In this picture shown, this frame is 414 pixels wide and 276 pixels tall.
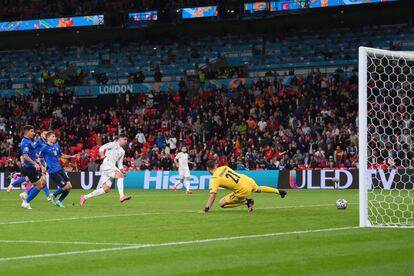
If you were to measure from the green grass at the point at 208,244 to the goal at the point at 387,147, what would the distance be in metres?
1.00

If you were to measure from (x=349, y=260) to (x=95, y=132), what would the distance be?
37.9 metres

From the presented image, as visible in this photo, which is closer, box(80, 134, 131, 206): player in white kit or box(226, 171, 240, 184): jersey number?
box(226, 171, 240, 184): jersey number

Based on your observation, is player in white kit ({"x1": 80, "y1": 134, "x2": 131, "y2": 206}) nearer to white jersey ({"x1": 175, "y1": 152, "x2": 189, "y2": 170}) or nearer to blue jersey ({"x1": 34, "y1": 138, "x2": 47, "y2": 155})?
blue jersey ({"x1": 34, "y1": 138, "x2": 47, "y2": 155})

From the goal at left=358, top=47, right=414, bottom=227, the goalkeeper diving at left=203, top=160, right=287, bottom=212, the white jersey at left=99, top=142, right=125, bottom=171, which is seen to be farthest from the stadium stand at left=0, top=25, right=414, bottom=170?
the goalkeeper diving at left=203, top=160, right=287, bottom=212

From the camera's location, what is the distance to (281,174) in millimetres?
37344

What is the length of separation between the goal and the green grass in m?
1.00

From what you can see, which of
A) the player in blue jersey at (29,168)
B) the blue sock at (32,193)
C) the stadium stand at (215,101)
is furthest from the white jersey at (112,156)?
the stadium stand at (215,101)

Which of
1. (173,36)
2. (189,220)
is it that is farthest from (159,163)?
(189,220)

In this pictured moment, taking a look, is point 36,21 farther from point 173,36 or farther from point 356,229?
point 356,229

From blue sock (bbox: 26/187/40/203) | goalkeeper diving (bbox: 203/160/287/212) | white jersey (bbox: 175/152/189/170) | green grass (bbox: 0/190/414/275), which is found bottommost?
green grass (bbox: 0/190/414/275)

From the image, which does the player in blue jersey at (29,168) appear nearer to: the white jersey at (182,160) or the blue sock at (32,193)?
the blue sock at (32,193)

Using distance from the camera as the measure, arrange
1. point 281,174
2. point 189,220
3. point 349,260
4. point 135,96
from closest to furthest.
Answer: point 349,260 → point 189,220 → point 281,174 → point 135,96

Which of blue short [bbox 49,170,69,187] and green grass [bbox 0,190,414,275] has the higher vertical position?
blue short [bbox 49,170,69,187]

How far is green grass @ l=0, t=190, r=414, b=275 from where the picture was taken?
32.8ft
